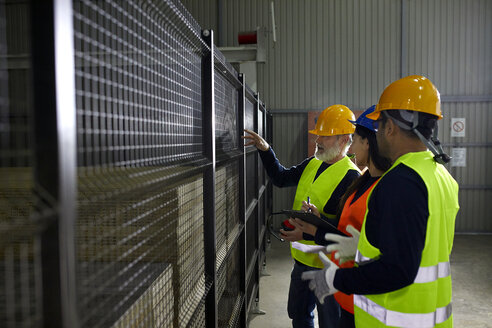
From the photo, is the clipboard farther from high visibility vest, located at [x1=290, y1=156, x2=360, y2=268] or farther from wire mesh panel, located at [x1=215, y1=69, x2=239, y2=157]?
wire mesh panel, located at [x1=215, y1=69, x2=239, y2=157]

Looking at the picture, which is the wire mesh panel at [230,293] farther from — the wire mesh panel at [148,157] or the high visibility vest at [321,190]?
the wire mesh panel at [148,157]

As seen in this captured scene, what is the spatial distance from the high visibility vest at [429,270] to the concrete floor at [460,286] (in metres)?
3.18

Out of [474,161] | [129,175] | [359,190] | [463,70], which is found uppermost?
[463,70]

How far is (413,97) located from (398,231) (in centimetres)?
75

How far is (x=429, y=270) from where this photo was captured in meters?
1.88

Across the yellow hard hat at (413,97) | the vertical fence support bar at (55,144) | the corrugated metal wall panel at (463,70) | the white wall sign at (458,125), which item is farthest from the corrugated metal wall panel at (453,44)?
the vertical fence support bar at (55,144)

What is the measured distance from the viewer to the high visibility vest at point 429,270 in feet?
6.01

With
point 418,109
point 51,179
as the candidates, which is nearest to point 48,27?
point 51,179

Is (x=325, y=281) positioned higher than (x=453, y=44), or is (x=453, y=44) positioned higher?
(x=453, y=44)

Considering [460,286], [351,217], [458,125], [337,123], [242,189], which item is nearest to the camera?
[351,217]

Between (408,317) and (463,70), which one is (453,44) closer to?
(463,70)

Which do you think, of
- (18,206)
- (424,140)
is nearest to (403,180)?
(424,140)

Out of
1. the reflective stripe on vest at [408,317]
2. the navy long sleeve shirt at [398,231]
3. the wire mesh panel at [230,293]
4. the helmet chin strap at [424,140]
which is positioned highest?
the helmet chin strap at [424,140]

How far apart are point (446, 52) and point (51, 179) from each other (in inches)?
438
